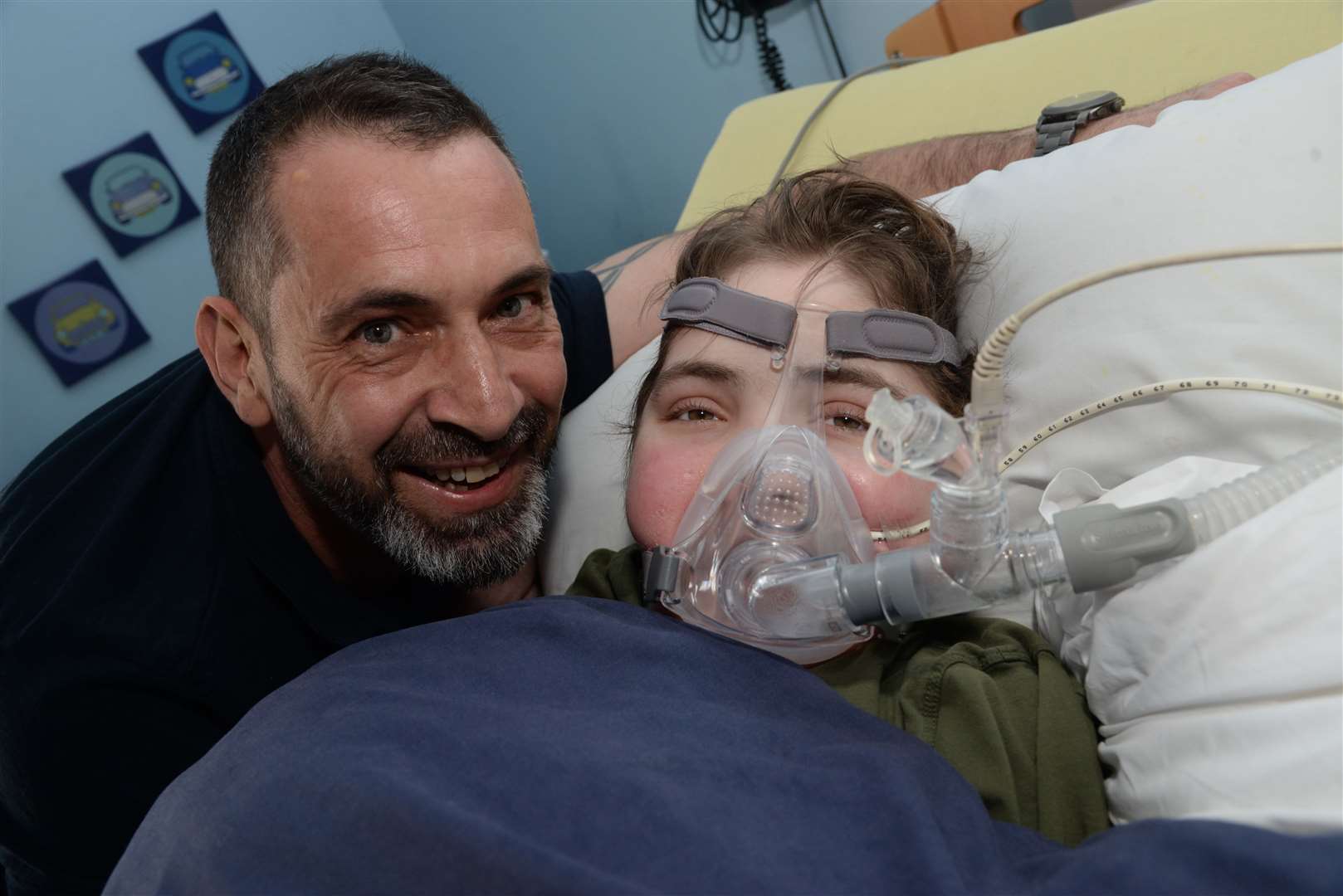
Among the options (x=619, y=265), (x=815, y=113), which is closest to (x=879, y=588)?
(x=619, y=265)

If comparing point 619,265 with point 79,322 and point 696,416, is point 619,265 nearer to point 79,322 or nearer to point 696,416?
point 696,416

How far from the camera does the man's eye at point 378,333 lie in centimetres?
132

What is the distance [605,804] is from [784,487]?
1.44 feet

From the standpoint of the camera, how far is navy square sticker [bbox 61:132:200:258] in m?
3.07

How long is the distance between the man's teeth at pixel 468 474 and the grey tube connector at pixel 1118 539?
816 mm

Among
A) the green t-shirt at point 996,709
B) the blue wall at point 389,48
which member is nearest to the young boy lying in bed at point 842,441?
the green t-shirt at point 996,709

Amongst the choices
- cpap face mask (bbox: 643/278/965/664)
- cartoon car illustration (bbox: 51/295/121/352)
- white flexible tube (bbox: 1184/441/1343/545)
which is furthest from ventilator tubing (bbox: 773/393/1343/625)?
cartoon car illustration (bbox: 51/295/121/352)

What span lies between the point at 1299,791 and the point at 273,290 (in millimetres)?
1262

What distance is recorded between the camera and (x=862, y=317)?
48.0 inches

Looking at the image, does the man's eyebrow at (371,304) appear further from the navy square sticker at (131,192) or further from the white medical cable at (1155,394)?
the navy square sticker at (131,192)

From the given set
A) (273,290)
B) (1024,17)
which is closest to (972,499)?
(273,290)

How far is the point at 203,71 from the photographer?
3.25 metres

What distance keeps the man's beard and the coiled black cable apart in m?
1.94

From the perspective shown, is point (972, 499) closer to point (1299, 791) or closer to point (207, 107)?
point (1299, 791)
